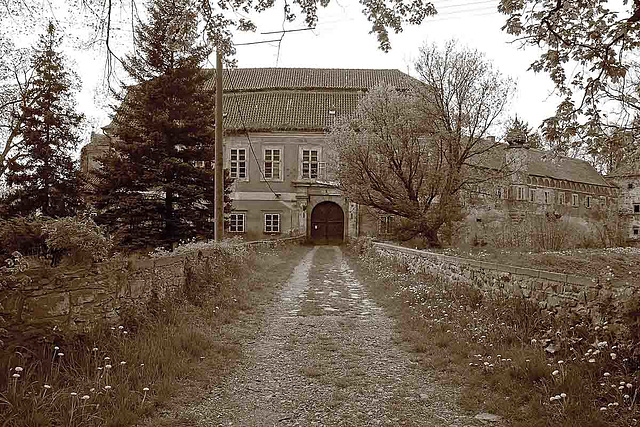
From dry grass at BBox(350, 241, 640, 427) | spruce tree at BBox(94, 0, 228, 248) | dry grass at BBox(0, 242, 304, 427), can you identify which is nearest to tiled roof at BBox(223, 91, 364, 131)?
spruce tree at BBox(94, 0, 228, 248)

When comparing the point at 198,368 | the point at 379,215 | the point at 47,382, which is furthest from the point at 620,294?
the point at 379,215

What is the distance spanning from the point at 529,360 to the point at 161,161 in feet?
57.8

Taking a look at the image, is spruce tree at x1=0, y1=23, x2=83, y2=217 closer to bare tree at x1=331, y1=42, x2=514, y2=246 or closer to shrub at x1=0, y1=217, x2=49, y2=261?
bare tree at x1=331, y1=42, x2=514, y2=246

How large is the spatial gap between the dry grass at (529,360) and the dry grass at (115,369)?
2.63 meters

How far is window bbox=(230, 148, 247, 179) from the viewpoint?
3541cm

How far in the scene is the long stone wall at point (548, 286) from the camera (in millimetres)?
4957

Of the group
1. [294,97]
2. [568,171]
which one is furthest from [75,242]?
[568,171]

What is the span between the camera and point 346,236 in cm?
3428

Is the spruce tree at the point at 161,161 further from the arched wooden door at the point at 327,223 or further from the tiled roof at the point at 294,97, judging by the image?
the arched wooden door at the point at 327,223

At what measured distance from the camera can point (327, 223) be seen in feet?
115

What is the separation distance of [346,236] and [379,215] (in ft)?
39.2

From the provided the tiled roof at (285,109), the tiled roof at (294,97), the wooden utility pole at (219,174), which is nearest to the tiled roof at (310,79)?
the tiled roof at (294,97)

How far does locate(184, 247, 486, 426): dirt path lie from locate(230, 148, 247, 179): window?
2752cm

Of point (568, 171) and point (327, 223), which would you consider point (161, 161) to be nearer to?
point (327, 223)
